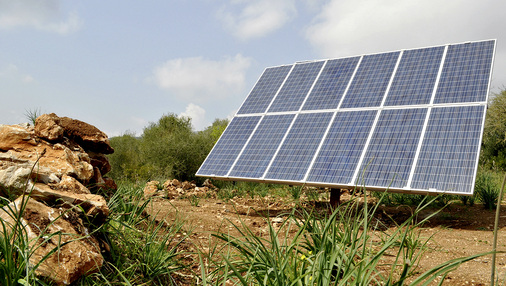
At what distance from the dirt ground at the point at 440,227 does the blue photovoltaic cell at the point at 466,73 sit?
269 centimetres

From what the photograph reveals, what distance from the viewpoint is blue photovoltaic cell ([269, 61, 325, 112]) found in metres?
11.7

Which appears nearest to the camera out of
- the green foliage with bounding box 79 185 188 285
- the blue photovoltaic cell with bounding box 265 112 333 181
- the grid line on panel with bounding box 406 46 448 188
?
the green foliage with bounding box 79 185 188 285

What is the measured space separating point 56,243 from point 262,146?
23.4 ft

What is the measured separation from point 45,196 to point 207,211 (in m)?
5.47

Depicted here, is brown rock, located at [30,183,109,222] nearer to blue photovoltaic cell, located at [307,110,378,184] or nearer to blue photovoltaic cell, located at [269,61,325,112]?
blue photovoltaic cell, located at [307,110,378,184]

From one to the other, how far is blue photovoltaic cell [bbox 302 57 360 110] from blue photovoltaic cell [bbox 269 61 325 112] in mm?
248

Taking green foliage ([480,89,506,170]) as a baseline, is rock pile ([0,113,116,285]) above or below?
below

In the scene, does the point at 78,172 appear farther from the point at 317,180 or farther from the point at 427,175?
the point at 427,175

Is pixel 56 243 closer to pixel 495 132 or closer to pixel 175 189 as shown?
pixel 175 189

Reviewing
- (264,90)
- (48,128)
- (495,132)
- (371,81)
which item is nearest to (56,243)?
(48,128)

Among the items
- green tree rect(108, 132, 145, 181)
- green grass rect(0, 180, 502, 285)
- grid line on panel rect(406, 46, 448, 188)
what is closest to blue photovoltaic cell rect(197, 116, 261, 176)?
grid line on panel rect(406, 46, 448, 188)

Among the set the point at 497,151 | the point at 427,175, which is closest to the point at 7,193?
the point at 427,175

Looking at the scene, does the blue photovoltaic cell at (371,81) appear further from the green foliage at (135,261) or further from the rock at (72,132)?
the green foliage at (135,261)

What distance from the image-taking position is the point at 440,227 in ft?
26.0
